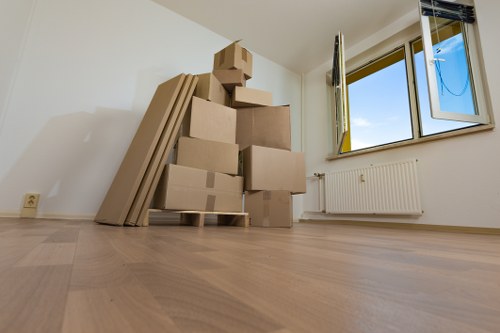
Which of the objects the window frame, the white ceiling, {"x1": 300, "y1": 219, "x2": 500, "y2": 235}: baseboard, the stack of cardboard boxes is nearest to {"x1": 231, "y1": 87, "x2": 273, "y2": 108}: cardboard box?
the stack of cardboard boxes

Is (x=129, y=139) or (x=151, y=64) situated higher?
(x=151, y=64)

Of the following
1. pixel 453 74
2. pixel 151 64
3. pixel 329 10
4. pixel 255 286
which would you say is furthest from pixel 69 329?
pixel 329 10

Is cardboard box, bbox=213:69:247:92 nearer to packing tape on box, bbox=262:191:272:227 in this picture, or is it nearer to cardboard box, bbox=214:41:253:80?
cardboard box, bbox=214:41:253:80

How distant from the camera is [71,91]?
2.19m

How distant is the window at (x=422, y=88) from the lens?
7.48ft

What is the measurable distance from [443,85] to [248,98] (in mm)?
1739

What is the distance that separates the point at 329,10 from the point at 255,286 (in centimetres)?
326

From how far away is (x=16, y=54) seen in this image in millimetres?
1953

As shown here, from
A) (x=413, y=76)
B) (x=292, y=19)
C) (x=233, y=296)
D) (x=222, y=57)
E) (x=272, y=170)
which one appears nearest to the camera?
(x=233, y=296)

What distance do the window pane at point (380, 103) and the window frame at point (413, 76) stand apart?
0.09 m

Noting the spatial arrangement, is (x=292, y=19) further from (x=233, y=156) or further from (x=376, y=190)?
(x=376, y=190)

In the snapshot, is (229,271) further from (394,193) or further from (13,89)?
(394,193)

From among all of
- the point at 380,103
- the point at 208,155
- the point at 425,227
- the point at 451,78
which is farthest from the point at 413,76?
the point at 208,155

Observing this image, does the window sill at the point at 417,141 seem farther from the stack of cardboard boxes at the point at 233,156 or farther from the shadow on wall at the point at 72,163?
the shadow on wall at the point at 72,163
